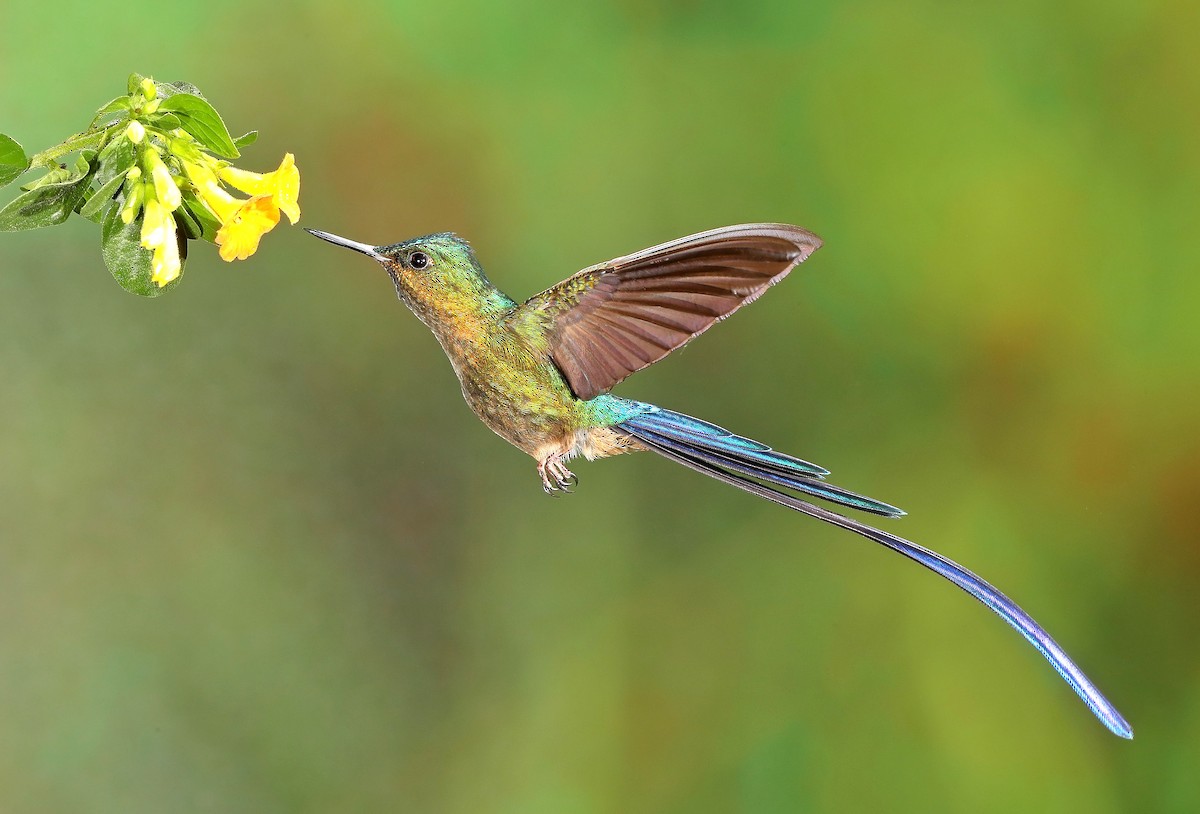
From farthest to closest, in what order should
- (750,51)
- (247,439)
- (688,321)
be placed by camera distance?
(750,51)
(247,439)
(688,321)

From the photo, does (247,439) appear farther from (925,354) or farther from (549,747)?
(925,354)

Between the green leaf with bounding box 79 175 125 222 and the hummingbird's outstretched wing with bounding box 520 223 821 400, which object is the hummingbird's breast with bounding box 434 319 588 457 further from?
the green leaf with bounding box 79 175 125 222

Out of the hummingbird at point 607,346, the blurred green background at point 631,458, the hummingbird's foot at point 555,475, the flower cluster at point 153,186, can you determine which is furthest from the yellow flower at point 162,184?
the blurred green background at point 631,458

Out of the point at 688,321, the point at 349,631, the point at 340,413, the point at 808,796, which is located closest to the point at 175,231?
the point at 688,321

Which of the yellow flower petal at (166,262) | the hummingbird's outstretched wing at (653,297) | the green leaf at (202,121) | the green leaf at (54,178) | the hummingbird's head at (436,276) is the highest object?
the green leaf at (202,121)

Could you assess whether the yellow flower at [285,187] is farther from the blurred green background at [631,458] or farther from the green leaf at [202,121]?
the blurred green background at [631,458]

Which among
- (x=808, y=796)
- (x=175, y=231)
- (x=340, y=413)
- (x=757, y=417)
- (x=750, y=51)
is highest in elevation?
(x=750, y=51)

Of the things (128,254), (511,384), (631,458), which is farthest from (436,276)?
(631,458)
